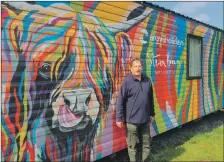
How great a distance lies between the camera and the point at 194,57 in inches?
316

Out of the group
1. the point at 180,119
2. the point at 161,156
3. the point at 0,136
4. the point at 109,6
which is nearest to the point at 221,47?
the point at 180,119

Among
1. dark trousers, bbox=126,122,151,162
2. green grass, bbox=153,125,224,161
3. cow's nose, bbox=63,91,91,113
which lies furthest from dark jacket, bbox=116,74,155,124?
green grass, bbox=153,125,224,161

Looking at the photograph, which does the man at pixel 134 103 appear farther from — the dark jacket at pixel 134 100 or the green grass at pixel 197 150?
the green grass at pixel 197 150

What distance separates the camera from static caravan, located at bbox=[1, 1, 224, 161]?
3.64 m

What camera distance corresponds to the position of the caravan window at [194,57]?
7.74 m

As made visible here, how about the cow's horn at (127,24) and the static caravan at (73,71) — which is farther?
the cow's horn at (127,24)

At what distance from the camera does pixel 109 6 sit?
497 centimetres

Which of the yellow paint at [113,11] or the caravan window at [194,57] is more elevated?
the yellow paint at [113,11]
